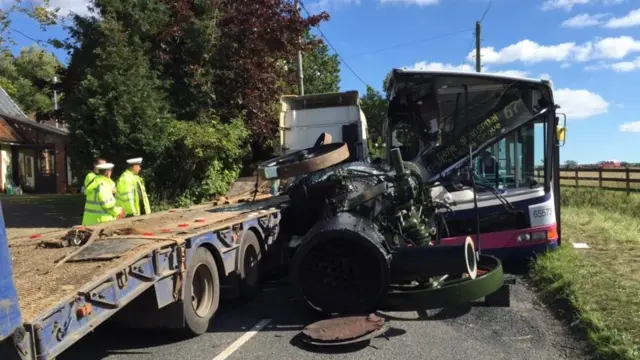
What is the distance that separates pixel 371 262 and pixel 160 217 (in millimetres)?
2971

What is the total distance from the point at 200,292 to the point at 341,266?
1.43m

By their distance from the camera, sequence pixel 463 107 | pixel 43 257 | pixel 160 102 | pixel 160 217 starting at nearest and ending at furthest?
pixel 43 257 → pixel 160 217 → pixel 463 107 → pixel 160 102

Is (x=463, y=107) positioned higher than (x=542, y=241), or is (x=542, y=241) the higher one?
(x=463, y=107)

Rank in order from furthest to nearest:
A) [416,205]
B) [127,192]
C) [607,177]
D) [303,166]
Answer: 1. [607,177]
2. [127,192]
3. [416,205]
4. [303,166]

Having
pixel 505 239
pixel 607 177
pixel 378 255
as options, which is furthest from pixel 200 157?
pixel 607 177

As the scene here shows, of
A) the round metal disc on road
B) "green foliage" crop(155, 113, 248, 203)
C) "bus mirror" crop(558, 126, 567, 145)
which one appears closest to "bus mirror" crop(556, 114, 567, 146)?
"bus mirror" crop(558, 126, 567, 145)

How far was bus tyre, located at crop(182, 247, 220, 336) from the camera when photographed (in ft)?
17.0

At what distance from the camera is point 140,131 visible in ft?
40.7

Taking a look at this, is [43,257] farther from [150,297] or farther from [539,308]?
[539,308]

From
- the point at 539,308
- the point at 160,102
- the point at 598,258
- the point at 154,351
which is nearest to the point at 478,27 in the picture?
the point at 160,102

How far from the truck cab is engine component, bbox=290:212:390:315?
24.6 ft

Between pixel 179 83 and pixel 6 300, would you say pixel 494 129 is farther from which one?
pixel 179 83

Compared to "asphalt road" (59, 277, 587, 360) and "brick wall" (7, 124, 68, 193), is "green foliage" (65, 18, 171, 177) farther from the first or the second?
"brick wall" (7, 124, 68, 193)

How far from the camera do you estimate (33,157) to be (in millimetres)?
28672
